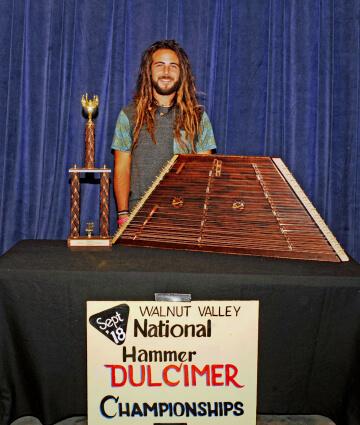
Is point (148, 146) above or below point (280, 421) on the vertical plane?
above

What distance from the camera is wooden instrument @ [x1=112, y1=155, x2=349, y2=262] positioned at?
4.68ft

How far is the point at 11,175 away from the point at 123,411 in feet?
5.15

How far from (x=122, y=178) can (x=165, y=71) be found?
45 centimetres

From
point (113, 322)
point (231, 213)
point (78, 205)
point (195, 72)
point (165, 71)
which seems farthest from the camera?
point (195, 72)

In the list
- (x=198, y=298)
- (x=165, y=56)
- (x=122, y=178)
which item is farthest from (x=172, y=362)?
(x=165, y=56)

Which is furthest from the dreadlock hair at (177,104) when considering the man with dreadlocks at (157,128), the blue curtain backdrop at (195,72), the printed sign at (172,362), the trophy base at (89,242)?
the printed sign at (172,362)

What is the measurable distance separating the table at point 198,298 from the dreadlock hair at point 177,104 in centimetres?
83

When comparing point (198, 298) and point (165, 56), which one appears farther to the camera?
point (165, 56)

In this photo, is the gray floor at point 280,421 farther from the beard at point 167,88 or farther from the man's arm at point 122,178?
the beard at point 167,88

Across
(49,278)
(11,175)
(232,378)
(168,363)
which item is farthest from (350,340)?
(11,175)

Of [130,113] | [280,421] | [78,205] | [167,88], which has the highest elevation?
[167,88]

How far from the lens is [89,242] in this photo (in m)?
1.58

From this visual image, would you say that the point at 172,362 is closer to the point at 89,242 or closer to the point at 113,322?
the point at 113,322

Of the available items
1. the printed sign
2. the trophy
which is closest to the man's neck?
the trophy
